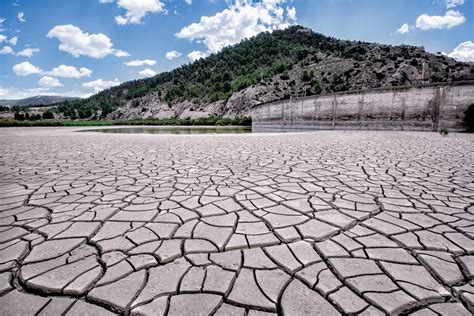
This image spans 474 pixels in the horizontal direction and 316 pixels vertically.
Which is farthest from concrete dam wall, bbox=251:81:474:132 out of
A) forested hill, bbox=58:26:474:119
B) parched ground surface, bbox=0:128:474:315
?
forested hill, bbox=58:26:474:119

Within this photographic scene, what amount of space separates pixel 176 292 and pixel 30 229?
5.98 ft

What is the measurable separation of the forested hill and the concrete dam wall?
31.2 meters

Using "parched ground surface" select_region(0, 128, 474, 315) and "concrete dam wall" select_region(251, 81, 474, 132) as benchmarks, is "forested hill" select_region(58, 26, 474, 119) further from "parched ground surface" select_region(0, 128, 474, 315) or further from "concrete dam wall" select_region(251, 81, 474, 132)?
"parched ground surface" select_region(0, 128, 474, 315)

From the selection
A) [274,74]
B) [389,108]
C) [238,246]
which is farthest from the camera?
[274,74]

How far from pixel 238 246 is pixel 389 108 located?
18542mm

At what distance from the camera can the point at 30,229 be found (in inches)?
90.4

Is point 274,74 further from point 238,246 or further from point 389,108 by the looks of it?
point 238,246

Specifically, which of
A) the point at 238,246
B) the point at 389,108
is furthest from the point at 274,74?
the point at 238,246

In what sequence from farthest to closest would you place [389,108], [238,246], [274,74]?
[274,74]
[389,108]
[238,246]

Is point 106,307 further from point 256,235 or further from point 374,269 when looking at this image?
point 374,269

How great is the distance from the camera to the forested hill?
160 ft

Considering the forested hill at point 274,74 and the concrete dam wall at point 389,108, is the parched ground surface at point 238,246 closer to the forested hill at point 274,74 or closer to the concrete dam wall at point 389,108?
the concrete dam wall at point 389,108

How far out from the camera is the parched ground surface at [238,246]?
1.42 m

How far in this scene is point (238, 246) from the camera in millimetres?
1965
